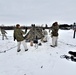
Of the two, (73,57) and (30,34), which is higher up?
(30,34)

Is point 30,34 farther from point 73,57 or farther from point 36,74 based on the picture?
point 36,74

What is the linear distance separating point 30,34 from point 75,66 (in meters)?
6.42

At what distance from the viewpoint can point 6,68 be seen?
10820 mm

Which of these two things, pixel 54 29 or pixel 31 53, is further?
pixel 54 29

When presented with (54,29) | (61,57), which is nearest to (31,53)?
(61,57)

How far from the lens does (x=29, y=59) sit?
1178cm

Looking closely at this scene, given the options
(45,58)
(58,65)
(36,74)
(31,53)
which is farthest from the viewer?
(31,53)

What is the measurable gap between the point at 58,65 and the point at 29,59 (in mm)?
2097

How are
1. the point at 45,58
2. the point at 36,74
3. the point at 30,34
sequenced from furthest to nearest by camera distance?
1. the point at 30,34
2. the point at 45,58
3. the point at 36,74

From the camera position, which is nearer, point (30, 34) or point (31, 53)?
point (31, 53)

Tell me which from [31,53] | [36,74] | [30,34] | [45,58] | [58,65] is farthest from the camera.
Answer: [30,34]

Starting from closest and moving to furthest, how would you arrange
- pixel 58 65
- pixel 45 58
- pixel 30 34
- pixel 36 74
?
1. pixel 36 74
2. pixel 58 65
3. pixel 45 58
4. pixel 30 34

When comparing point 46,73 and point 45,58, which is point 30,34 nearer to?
point 45,58

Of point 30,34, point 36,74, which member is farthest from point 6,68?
point 30,34
